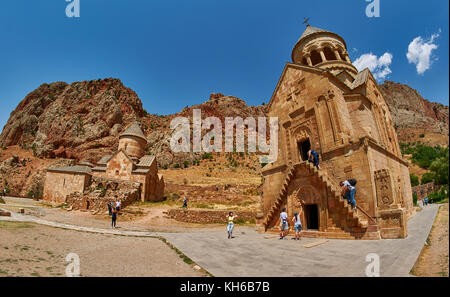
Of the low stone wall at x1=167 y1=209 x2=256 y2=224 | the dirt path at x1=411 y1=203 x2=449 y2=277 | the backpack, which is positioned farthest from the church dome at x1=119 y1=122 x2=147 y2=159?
the dirt path at x1=411 y1=203 x2=449 y2=277

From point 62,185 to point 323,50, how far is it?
3286 cm

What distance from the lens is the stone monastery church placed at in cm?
903

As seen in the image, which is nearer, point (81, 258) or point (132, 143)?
point (81, 258)

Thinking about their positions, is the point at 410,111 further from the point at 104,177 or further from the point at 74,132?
the point at 74,132

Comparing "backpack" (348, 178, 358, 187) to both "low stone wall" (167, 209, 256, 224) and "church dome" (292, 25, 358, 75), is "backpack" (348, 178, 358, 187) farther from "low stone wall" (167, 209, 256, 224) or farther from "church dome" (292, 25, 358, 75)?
"low stone wall" (167, 209, 256, 224)

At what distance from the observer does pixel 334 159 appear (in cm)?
1103

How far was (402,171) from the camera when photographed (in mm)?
13836

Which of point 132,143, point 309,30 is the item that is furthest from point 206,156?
point 309,30

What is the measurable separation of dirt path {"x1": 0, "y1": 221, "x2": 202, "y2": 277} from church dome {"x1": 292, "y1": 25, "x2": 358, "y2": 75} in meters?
17.5
